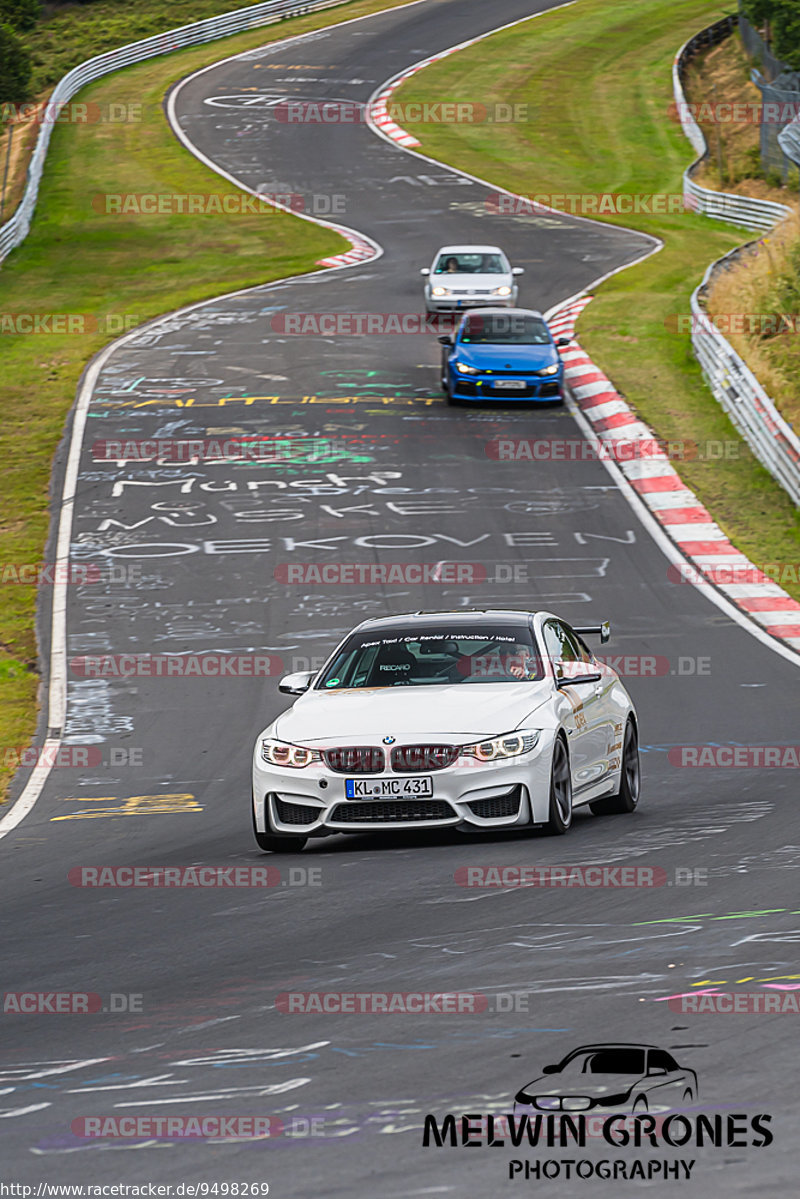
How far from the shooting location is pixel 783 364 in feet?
90.9

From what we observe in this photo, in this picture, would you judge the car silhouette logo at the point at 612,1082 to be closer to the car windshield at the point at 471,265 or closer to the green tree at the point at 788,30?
the car windshield at the point at 471,265

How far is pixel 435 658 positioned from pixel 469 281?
87.3 feet

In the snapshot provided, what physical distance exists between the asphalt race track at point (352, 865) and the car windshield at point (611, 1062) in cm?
14

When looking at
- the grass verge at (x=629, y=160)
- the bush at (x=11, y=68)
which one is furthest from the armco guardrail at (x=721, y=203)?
the bush at (x=11, y=68)

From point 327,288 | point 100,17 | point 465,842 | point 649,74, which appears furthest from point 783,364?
point 100,17

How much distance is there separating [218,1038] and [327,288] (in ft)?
113

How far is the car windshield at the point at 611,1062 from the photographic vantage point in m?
5.44

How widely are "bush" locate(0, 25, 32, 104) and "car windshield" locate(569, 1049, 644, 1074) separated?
164ft

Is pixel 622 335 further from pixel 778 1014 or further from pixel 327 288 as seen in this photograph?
pixel 778 1014

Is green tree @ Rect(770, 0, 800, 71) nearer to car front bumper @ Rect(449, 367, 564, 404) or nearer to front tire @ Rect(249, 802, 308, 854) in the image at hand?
car front bumper @ Rect(449, 367, 564, 404)

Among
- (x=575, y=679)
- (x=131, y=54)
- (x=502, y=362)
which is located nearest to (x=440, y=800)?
(x=575, y=679)

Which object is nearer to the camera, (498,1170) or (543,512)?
(498,1170)

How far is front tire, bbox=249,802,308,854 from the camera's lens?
10094mm

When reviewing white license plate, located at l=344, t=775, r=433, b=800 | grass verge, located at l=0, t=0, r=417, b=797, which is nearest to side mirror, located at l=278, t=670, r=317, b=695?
white license plate, located at l=344, t=775, r=433, b=800
